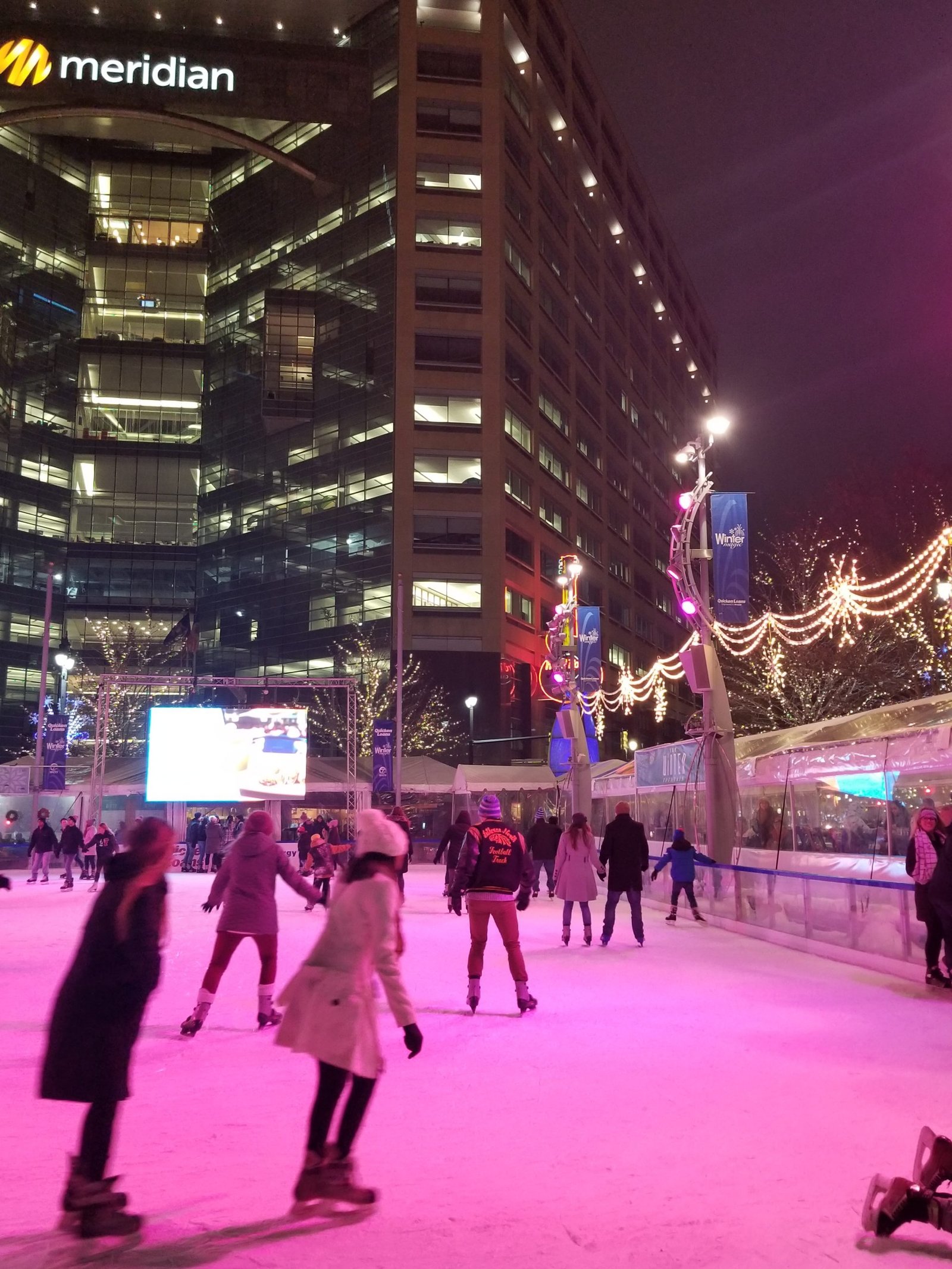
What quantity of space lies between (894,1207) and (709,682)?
14609mm

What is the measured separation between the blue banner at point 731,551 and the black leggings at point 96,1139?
1457cm

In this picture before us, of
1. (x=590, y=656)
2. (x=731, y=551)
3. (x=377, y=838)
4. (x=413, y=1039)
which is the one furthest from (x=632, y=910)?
Result: (x=590, y=656)

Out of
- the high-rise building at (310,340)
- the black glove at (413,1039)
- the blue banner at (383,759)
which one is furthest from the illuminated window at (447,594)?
the black glove at (413,1039)

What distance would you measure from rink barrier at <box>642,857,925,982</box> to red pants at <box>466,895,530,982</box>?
428 centimetres

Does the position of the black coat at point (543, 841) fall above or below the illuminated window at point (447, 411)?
below

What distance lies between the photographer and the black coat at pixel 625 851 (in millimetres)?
12492

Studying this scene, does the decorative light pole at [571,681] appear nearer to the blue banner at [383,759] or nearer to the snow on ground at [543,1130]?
the blue banner at [383,759]

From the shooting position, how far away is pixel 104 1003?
372 cm

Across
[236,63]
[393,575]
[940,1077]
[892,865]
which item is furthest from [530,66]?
[940,1077]

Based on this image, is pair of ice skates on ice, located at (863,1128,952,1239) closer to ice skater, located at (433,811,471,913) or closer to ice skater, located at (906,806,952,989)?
ice skater, located at (906,806,952,989)

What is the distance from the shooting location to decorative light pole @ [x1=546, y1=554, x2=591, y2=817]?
1011 inches

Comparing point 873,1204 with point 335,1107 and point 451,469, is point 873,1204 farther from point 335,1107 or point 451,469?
point 451,469

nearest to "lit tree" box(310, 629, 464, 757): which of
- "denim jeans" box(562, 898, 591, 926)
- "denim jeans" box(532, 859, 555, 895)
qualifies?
"denim jeans" box(532, 859, 555, 895)

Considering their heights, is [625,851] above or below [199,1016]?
above
